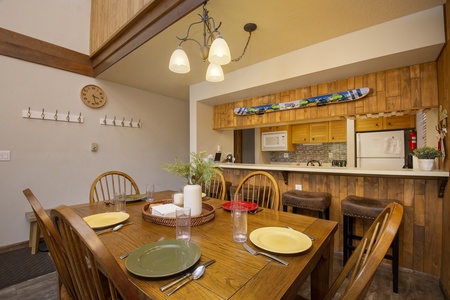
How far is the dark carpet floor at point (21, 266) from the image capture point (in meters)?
1.84

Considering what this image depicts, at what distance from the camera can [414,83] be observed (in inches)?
Result: 80.0

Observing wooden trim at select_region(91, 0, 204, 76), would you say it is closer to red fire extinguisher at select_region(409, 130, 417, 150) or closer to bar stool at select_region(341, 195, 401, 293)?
bar stool at select_region(341, 195, 401, 293)

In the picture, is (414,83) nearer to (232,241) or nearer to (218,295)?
(232,241)

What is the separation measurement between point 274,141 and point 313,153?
96cm

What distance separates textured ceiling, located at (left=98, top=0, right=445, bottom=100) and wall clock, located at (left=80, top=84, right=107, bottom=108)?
0.56m

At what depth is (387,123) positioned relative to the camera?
3830 mm

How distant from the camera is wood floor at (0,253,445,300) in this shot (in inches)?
62.4

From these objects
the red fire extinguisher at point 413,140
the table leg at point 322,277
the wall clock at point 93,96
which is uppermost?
the wall clock at point 93,96

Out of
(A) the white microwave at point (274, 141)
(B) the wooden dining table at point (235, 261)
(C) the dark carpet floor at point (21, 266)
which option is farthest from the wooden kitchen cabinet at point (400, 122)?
(C) the dark carpet floor at point (21, 266)

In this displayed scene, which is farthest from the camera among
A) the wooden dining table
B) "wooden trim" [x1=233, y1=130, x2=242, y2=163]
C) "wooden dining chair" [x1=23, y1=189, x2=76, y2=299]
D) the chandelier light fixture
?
"wooden trim" [x1=233, y1=130, x2=242, y2=163]

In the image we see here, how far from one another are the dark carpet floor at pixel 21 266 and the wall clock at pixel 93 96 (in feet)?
6.53

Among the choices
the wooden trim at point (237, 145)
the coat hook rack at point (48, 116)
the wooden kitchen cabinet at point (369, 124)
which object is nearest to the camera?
the coat hook rack at point (48, 116)

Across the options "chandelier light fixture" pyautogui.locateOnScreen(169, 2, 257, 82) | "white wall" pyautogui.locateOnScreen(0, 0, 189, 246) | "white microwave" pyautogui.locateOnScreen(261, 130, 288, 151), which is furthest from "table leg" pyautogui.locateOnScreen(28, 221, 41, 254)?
"white microwave" pyautogui.locateOnScreen(261, 130, 288, 151)

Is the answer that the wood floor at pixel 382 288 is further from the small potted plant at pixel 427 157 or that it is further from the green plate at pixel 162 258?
the green plate at pixel 162 258
